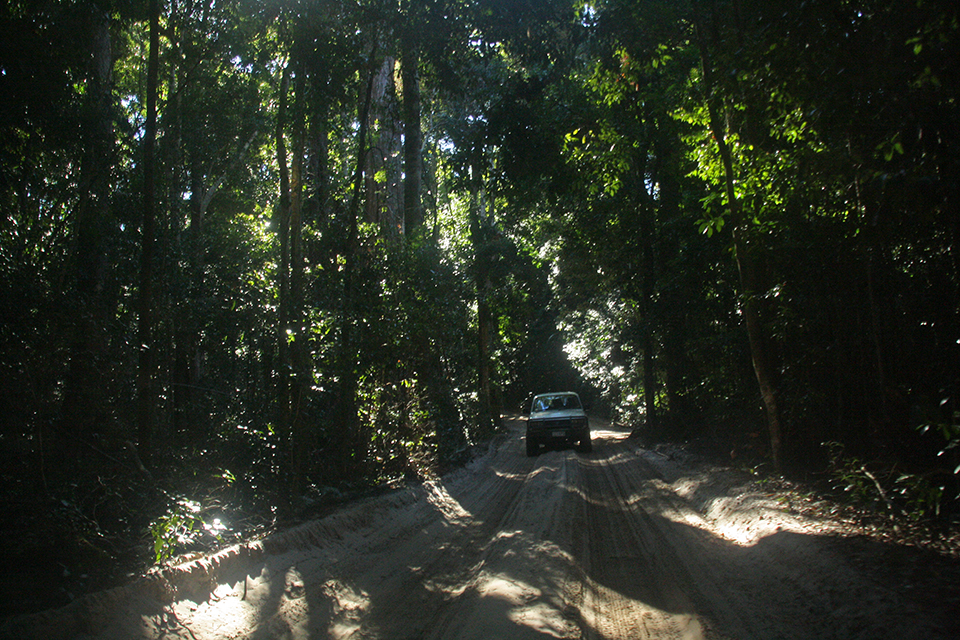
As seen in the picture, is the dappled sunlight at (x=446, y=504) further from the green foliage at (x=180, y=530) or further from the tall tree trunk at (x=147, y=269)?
the tall tree trunk at (x=147, y=269)

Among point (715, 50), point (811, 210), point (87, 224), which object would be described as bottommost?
point (811, 210)

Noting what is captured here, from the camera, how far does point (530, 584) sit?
19.5 feet

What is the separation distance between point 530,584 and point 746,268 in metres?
5.70

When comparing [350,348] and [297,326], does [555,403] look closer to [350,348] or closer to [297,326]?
[350,348]

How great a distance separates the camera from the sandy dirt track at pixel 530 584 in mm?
4809

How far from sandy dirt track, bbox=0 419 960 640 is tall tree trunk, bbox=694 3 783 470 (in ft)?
3.81

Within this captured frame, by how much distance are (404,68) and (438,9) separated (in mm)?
1673

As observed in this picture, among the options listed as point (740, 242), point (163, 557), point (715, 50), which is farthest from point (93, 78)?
point (740, 242)

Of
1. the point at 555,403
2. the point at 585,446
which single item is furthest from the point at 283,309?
the point at 555,403

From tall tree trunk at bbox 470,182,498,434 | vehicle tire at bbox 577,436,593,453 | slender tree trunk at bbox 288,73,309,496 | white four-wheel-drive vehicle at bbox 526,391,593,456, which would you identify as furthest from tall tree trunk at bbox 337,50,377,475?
tall tree trunk at bbox 470,182,498,434

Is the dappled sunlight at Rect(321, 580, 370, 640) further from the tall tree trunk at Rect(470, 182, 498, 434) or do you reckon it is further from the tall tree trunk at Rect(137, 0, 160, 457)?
the tall tree trunk at Rect(470, 182, 498, 434)

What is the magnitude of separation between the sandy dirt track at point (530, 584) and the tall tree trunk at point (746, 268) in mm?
1163

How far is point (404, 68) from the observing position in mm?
13156

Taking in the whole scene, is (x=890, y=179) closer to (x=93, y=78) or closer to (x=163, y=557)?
(x=163, y=557)
